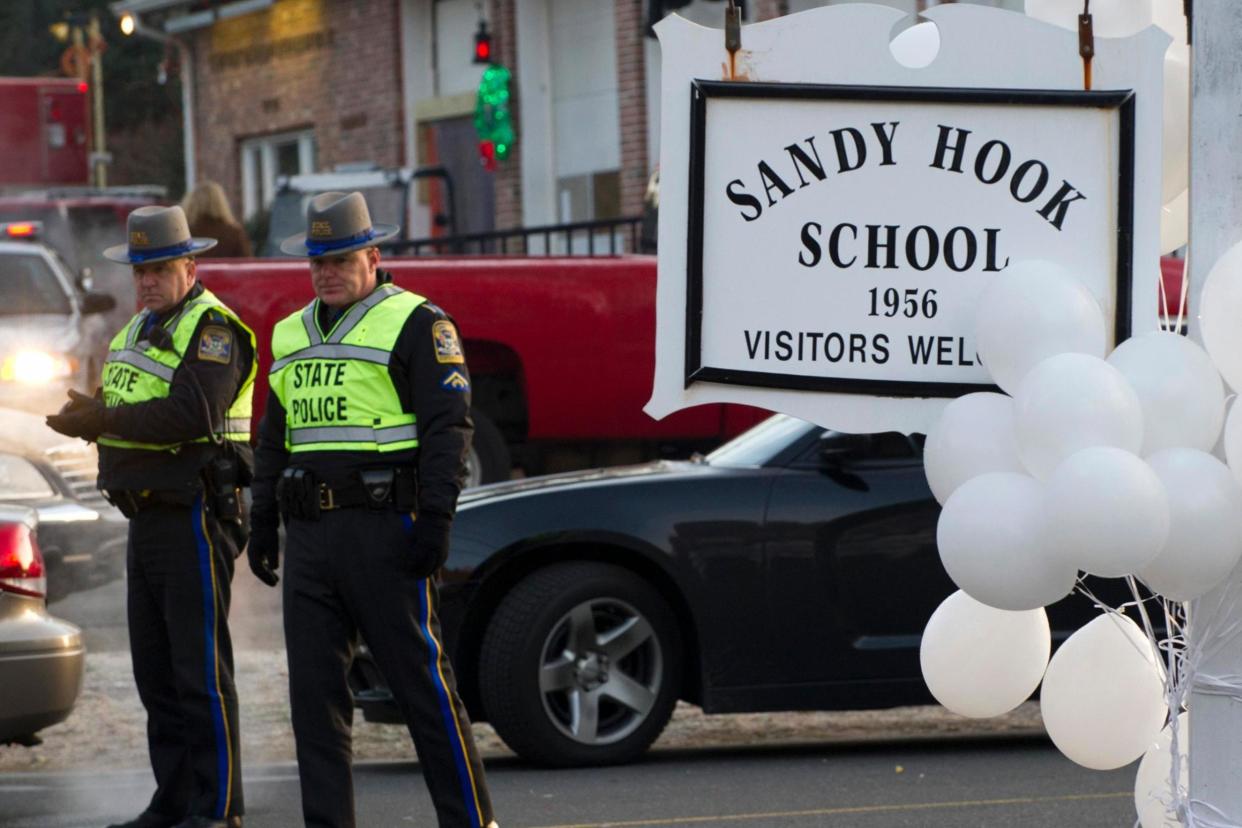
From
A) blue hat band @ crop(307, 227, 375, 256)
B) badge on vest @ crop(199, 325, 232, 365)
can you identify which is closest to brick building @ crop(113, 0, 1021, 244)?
badge on vest @ crop(199, 325, 232, 365)

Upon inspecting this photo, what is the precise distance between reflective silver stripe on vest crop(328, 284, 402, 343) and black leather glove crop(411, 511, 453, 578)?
0.52 metres

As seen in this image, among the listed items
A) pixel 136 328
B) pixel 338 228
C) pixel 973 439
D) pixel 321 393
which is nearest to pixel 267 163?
pixel 136 328

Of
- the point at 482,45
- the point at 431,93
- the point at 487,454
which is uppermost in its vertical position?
the point at 482,45

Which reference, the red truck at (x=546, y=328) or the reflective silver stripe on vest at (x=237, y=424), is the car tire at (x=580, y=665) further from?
the red truck at (x=546, y=328)

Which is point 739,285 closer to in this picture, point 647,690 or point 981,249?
point 981,249

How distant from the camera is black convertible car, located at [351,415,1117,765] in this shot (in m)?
7.29

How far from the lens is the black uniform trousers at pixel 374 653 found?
5.28 meters

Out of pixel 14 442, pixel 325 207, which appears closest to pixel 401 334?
pixel 325 207

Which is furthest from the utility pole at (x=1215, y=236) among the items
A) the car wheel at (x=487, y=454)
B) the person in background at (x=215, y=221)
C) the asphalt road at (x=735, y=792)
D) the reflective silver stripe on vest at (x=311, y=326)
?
the person in background at (x=215, y=221)

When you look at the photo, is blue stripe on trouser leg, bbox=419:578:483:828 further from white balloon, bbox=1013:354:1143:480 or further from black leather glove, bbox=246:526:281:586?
white balloon, bbox=1013:354:1143:480

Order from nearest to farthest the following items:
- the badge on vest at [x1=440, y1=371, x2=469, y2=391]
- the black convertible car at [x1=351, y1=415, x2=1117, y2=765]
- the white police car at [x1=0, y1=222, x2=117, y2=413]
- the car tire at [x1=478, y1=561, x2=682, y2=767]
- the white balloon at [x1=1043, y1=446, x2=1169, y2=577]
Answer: the white balloon at [x1=1043, y1=446, x2=1169, y2=577] < the badge on vest at [x1=440, y1=371, x2=469, y2=391] < the car tire at [x1=478, y1=561, x2=682, y2=767] < the black convertible car at [x1=351, y1=415, x2=1117, y2=765] < the white police car at [x1=0, y1=222, x2=117, y2=413]

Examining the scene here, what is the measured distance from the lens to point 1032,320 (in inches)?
110

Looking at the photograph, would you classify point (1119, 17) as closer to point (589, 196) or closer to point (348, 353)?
point (348, 353)

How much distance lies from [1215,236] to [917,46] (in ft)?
1.65
